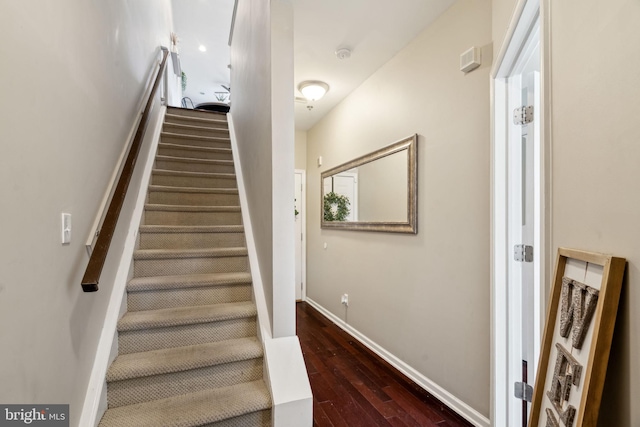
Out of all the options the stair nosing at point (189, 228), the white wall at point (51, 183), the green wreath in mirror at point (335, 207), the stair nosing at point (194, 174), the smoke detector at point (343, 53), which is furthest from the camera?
the green wreath in mirror at point (335, 207)

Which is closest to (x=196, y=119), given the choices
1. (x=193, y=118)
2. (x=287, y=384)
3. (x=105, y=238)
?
(x=193, y=118)

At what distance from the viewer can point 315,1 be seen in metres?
1.92

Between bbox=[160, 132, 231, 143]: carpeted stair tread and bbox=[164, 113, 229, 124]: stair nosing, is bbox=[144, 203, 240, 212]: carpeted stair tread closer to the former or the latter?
bbox=[160, 132, 231, 143]: carpeted stair tread

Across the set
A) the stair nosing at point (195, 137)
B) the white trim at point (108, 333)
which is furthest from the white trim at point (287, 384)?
the stair nosing at point (195, 137)

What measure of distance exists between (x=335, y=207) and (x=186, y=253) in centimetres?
193

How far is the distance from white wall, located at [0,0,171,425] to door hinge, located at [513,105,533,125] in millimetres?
2064

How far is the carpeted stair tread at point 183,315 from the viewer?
1686mm

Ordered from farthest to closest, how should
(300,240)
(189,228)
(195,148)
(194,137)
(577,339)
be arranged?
1. (300,240)
2. (194,137)
3. (195,148)
4. (189,228)
5. (577,339)

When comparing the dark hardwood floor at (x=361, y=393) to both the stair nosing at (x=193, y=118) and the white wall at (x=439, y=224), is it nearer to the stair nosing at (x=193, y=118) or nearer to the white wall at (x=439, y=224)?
the white wall at (x=439, y=224)

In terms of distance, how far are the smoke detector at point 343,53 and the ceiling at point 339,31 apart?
3cm

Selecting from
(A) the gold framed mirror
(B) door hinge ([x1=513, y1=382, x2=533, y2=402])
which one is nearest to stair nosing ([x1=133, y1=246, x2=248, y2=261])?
(A) the gold framed mirror

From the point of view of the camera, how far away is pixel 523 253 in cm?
156

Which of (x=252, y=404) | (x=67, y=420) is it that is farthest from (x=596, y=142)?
(x=67, y=420)

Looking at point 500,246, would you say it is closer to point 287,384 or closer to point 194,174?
point 287,384
